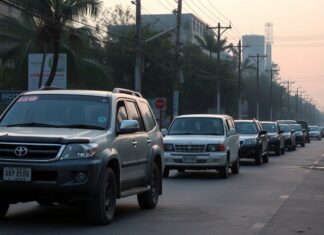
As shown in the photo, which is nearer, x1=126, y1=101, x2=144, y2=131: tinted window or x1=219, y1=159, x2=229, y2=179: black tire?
x1=126, y1=101, x2=144, y2=131: tinted window

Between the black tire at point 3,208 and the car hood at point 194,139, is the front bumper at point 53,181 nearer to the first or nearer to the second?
the black tire at point 3,208

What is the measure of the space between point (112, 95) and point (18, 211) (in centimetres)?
253

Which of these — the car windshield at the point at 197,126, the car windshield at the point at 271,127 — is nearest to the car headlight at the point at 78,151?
the car windshield at the point at 197,126

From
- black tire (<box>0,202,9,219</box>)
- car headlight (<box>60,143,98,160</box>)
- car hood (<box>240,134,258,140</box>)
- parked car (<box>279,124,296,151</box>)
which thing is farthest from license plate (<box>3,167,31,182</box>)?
parked car (<box>279,124,296,151</box>)

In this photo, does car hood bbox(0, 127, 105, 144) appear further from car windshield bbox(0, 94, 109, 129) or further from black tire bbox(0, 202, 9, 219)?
black tire bbox(0, 202, 9, 219)

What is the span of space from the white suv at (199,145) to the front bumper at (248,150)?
5807mm

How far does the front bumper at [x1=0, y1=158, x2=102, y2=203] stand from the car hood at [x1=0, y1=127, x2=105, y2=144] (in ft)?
0.98

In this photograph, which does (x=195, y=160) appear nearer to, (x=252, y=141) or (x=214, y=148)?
(x=214, y=148)

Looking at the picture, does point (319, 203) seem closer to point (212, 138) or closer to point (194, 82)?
point (212, 138)

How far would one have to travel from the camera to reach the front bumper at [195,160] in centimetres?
1948

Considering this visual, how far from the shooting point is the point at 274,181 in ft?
64.0

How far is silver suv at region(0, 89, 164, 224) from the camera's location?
30.7 ft

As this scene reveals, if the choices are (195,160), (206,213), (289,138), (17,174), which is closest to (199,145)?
(195,160)

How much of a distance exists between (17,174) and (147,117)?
3720 millimetres
